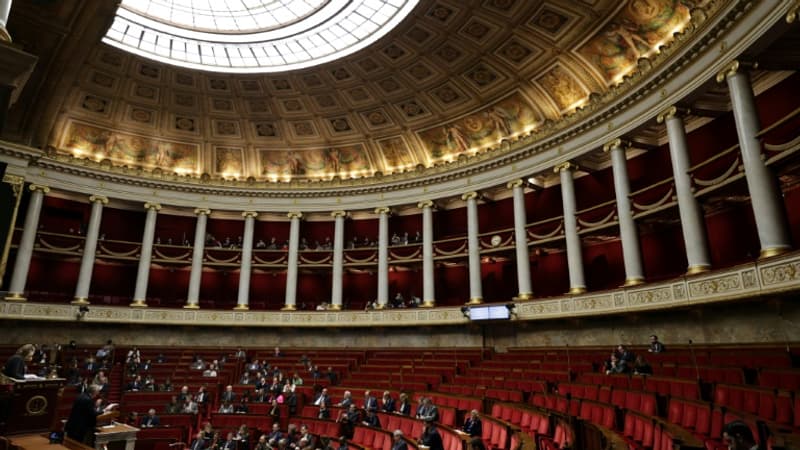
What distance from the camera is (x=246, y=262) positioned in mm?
24422

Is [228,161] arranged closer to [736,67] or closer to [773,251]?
[736,67]

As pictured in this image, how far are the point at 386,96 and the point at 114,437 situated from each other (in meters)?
18.4

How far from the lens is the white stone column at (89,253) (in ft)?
70.2

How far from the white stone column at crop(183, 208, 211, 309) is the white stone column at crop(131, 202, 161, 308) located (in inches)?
74.0

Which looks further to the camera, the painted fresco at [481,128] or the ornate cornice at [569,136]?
the painted fresco at [481,128]

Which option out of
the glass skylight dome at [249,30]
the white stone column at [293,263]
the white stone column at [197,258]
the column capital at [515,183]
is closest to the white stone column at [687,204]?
the column capital at [515,183]

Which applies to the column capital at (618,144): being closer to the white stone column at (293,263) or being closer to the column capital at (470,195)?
the column capital at (470,195)

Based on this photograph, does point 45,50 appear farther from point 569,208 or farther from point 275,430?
point 569,208

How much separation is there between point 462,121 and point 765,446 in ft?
62.6

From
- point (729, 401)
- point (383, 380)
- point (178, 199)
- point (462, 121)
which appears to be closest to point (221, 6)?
point (178, 199)

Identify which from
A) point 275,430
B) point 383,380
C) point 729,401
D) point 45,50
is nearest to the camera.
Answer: point 45,50

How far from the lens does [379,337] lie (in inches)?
888

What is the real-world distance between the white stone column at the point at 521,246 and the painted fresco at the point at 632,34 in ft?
18.1

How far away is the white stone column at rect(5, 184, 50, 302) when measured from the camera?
65.7 feet
